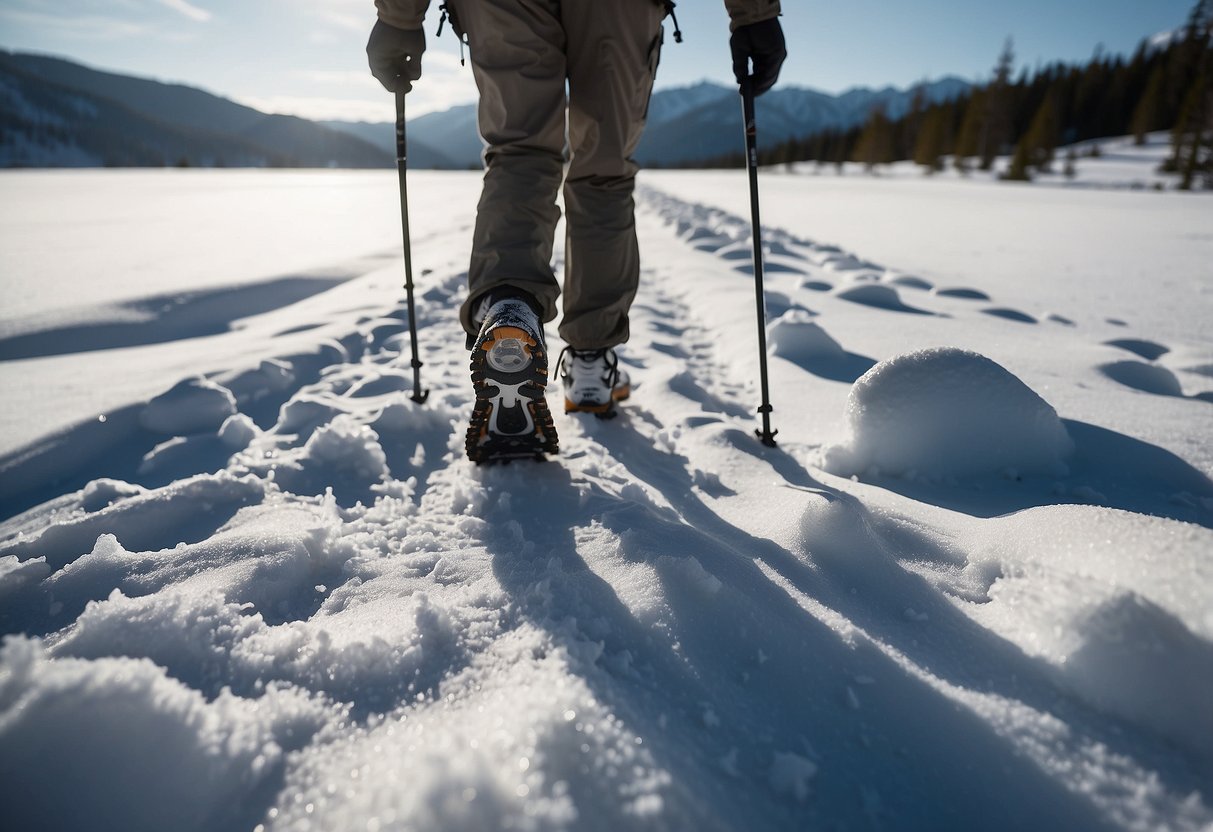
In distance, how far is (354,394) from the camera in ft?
5.94

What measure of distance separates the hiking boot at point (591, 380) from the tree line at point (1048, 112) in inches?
1490

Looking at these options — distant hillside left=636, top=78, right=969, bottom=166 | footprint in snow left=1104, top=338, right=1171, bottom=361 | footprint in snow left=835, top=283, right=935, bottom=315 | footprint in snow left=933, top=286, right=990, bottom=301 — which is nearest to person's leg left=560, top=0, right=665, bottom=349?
footprint in snow left=835, top=283, right=935, bottom=315

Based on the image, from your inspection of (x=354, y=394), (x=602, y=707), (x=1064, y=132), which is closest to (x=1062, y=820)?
(x=602, y=707)

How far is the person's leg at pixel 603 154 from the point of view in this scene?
4.78 feet

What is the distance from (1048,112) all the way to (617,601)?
145ft

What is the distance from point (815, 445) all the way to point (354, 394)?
1.35m

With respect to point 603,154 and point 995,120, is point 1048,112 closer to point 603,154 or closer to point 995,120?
point 995,120

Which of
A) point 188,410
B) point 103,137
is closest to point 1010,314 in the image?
point 188,410

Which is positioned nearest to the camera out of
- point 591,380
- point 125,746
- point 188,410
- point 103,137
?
point 125,746

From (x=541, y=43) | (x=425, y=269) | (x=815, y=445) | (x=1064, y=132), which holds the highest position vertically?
(x=1064, y=132)

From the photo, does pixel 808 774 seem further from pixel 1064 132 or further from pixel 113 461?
pixel 1064 132

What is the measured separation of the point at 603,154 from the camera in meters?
1.57

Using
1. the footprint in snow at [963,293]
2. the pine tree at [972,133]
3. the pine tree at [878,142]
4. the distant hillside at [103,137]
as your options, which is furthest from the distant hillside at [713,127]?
the footprint in snow at [963,293]

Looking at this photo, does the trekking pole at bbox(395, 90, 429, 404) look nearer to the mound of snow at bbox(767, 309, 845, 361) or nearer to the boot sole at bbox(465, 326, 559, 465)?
the boot sole at bbox(465, 326, 559, 465)
